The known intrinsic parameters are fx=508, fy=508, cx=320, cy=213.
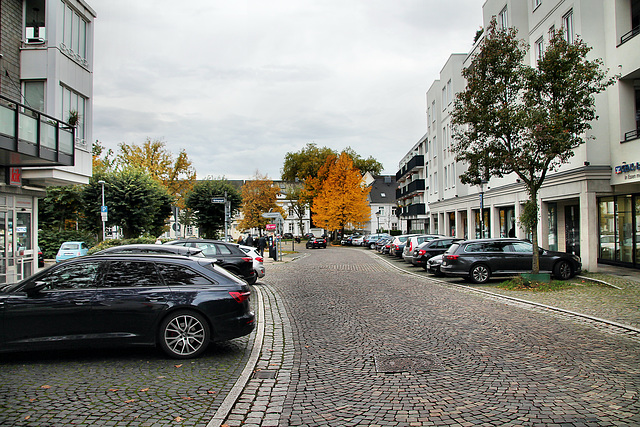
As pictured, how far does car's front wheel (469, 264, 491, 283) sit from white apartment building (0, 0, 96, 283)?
14850 mm

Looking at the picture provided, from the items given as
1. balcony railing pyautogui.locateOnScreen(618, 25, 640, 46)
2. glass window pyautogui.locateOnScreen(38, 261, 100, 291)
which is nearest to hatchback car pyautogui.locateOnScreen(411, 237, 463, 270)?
balcony railing pyautogui.locateOnScreen(618, 25, 640, 46)

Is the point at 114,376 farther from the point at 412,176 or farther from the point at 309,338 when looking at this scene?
the point at 412,176

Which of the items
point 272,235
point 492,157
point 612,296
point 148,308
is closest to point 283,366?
point 148,308

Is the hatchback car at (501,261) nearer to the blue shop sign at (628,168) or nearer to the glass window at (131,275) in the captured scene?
the blue shop sign at (628,168)

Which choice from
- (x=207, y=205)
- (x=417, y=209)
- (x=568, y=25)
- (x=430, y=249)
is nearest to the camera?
(x=568, y=25)

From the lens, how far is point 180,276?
7.42m

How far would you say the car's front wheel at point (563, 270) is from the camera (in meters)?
17.5

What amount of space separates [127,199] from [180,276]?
30.4 metres

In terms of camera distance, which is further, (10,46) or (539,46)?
(539,46)

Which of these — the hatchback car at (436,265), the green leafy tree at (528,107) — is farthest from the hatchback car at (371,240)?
the green leafy tree at (528,107)

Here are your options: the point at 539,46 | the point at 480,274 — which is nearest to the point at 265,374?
the point at 480,274

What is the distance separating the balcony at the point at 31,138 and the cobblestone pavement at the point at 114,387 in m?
9.95

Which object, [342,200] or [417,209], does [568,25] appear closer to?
[417,209]

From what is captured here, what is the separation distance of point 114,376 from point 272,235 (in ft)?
95.5
